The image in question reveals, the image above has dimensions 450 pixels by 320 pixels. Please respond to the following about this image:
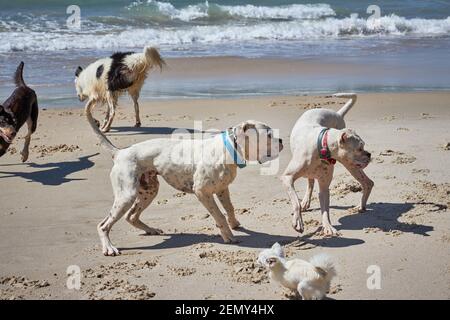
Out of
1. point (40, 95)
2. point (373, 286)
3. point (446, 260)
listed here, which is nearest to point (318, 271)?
point (373, 286)

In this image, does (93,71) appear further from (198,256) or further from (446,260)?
(446,260)

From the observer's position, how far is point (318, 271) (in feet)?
14.4

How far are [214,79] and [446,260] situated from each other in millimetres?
9616

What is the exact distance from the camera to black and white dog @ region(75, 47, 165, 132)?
10.5m

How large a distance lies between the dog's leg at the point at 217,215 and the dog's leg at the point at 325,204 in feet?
2.65

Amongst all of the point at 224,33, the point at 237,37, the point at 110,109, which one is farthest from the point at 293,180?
the point at 224,33

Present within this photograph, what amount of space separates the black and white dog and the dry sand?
0.95m

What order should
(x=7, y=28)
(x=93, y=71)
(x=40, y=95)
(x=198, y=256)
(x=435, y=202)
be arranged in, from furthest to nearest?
(x=7, y=28)
(x=40, y=95)
(x=93, y=71)
(x=435, y=202)
(x=198, y=256)

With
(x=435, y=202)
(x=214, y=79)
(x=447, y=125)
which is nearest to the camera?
(x=435, y=202)

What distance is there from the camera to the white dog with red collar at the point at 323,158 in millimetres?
5844

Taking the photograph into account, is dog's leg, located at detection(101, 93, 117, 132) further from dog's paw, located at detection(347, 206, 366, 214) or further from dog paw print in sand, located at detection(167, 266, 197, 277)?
dog paw print in sand, located at detection(167, 266, 197, 277)

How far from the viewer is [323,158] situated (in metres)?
5.99

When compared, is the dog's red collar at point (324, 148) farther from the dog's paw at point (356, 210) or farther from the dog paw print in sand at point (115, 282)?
the dog paw print in sand at point (115, 282)

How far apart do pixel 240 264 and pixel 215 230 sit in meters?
0.97
